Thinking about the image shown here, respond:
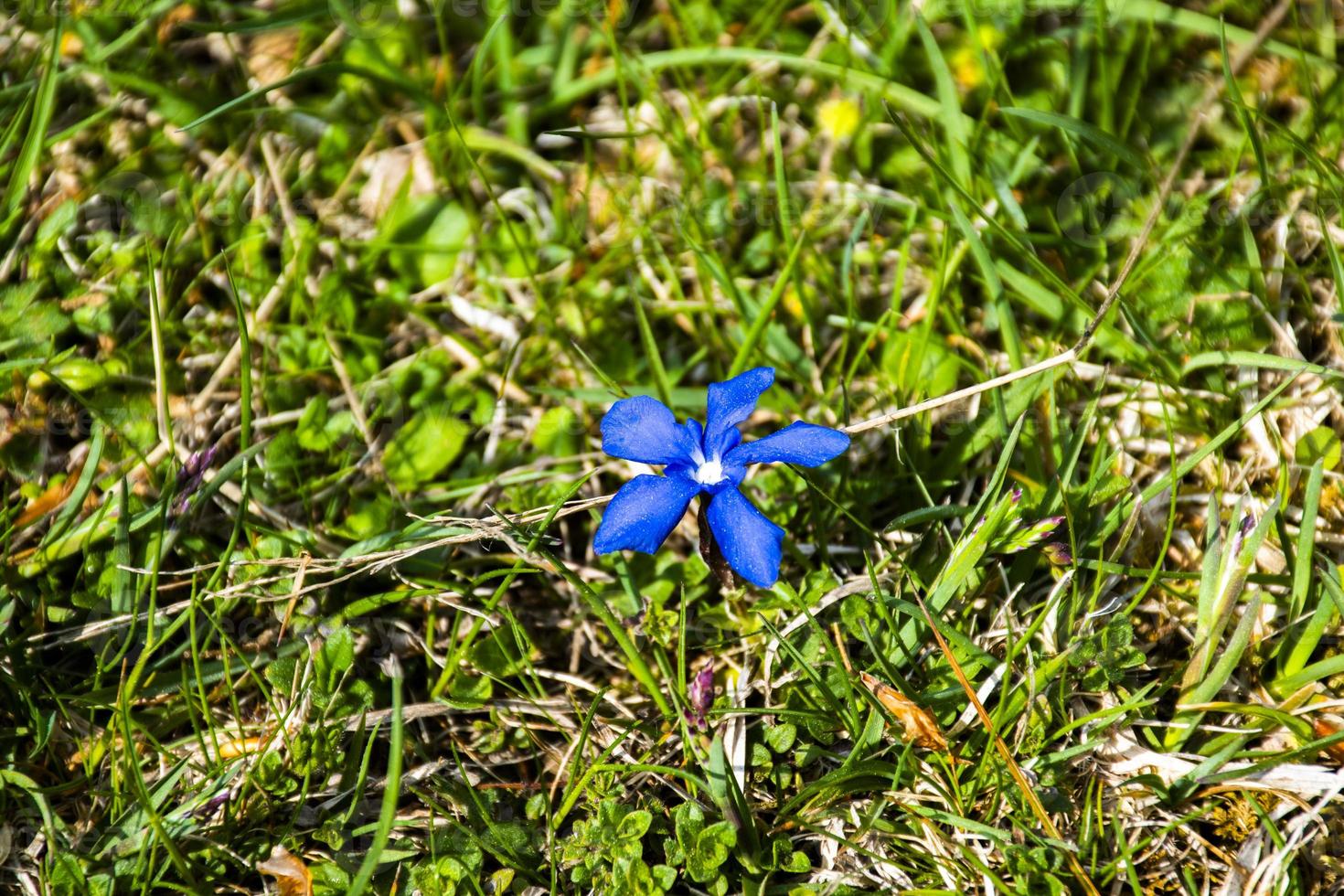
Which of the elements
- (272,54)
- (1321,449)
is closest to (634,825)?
(1321,449)

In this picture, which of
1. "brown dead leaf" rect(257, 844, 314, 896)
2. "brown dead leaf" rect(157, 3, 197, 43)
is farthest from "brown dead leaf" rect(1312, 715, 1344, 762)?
"brown dead leaf" rect(157, 3, 197, 43)

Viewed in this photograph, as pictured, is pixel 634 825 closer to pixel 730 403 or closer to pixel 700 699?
pixel 700 699

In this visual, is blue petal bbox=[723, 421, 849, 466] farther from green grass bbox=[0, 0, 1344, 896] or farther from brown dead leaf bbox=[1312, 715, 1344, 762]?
brown dead leaf bbox=[1312, 715, 1344, 762]

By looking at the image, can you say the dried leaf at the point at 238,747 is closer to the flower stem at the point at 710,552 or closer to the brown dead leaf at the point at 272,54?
the flower stem at the point at 710,552

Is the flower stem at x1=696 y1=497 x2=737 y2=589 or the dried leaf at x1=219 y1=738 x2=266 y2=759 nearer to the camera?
the flower stem at x1=696 y1=497 x2=737 y2=589

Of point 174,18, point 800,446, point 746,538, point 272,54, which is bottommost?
point 746,538

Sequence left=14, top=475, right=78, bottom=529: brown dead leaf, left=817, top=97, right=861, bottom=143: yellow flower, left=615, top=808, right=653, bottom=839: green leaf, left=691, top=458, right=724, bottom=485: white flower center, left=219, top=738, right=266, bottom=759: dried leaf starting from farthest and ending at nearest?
left=817, top=97, right=861, bottom=143: yellow flower < left=14, top=475, right=78, bottom=529: brown dead leaf < left=219, top=738, right=266, bottom=759: dried leaf < left=615, top=808, right=653, bottom=839: green leaf < left=691, top=458, right=724, bottom=485: white flower center

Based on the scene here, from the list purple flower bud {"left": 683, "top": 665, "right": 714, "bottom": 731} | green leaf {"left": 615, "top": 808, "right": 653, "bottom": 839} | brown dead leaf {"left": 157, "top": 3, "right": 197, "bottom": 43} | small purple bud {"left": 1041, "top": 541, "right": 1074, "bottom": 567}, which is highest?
brown dead leaf {"left": 157, "top": 3, "right": 197, "bottom": 43}
